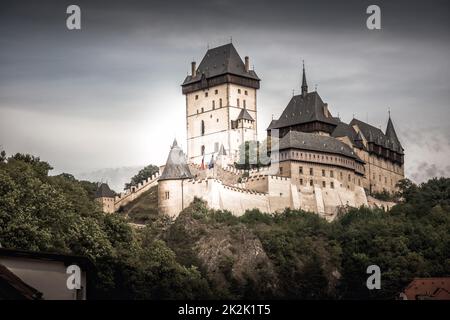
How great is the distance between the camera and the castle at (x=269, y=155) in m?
90.8

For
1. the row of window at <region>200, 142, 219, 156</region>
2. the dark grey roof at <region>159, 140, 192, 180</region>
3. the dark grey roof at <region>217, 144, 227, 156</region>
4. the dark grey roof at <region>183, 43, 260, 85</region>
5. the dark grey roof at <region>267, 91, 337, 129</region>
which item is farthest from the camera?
the dark grey roof at <region>183, 43, 260, 85</region>

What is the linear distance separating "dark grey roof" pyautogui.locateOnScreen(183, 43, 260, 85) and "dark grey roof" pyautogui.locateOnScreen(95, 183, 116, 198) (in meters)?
20.4

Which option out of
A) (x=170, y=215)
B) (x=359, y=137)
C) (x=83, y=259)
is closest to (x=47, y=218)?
(x=83, y=259)

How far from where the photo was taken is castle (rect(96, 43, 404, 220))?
90.8 m

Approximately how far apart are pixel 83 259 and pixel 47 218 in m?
26.2

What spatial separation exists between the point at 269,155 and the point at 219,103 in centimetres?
1426

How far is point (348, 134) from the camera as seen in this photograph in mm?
108938

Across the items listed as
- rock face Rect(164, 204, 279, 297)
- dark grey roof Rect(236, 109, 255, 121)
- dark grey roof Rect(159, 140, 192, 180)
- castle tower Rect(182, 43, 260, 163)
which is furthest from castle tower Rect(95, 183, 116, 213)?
dark grey roof Rect(236, 109, 255, 121)

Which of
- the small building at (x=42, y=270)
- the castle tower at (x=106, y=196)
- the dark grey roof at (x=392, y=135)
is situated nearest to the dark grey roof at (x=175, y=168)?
the castle tower at (x=106, y=196)

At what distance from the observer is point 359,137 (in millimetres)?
109125

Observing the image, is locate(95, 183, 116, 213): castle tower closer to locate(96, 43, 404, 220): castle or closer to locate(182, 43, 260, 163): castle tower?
locate(96, 43, 404, 220): castle

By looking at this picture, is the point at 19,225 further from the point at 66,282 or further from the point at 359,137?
the point at 359,137
